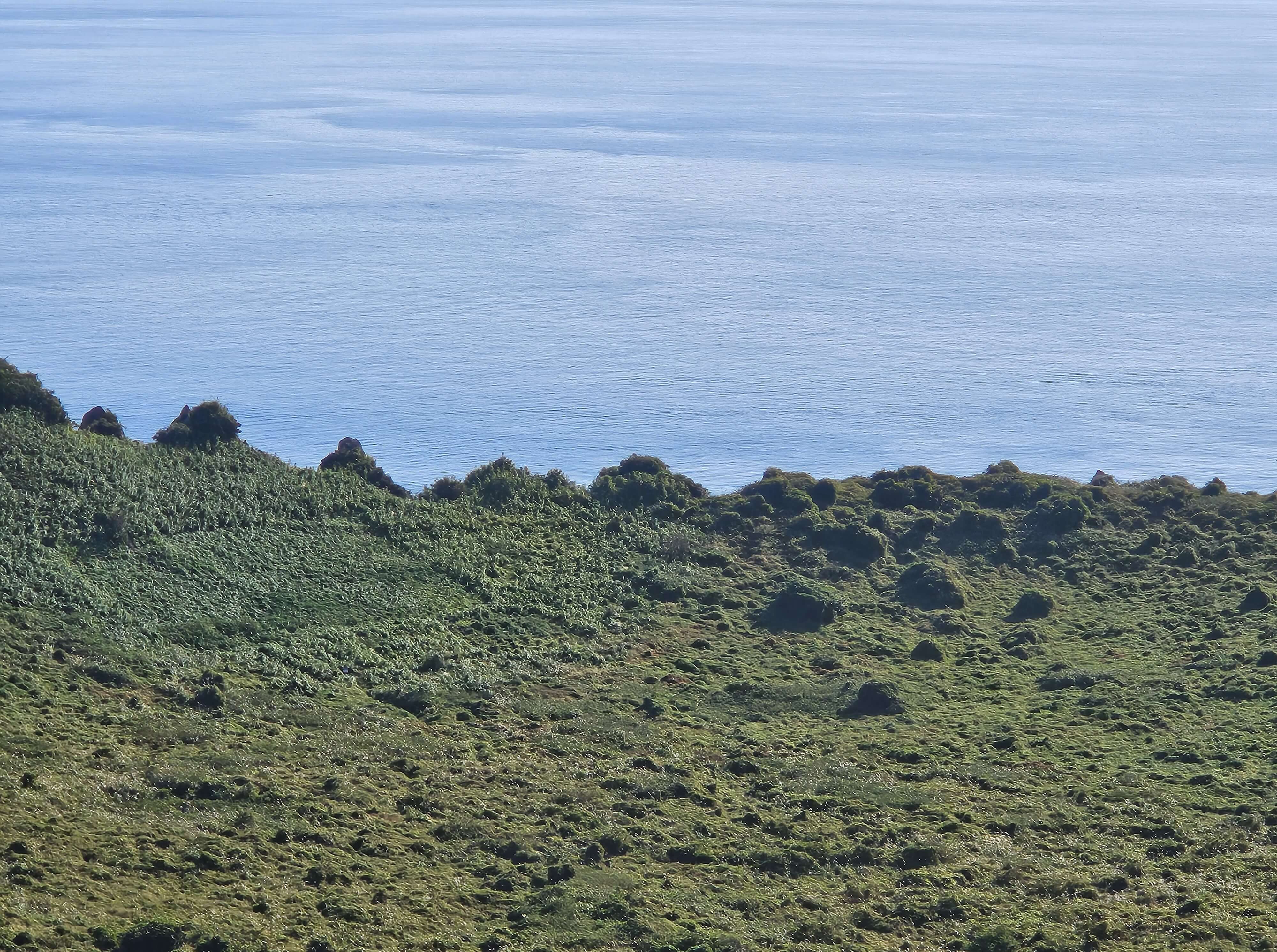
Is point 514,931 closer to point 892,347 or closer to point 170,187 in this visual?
point 892,347

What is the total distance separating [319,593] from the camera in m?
52.0

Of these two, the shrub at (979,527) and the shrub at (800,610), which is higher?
the shrub at (979,527)

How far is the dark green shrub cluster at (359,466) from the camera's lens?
206ft

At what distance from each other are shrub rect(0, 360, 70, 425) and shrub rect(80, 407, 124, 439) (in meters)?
2.98

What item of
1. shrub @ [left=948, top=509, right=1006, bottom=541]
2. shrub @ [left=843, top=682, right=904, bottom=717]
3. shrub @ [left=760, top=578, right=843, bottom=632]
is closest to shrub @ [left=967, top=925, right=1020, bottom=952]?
shrub @ [left=843, top=682, right=904, bottom=717]

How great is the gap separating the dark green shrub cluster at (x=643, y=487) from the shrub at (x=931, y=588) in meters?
10.7

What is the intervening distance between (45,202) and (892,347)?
91636 millimetres

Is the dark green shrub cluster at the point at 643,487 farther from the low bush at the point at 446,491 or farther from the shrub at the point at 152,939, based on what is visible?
the shrub at the point at 152,939

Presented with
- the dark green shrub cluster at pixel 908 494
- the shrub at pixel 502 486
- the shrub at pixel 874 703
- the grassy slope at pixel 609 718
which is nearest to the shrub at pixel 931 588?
the grassy slope at pixel 609 718

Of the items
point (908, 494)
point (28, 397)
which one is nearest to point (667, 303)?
point (908, 494)

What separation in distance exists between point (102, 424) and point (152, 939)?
37211 mm

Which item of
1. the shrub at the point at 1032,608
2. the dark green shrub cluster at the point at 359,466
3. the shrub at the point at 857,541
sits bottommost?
the shrub at the point at 1032,608

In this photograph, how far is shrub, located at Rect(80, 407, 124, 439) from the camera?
60.3 metres

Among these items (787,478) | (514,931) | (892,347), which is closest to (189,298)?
(892,347)
